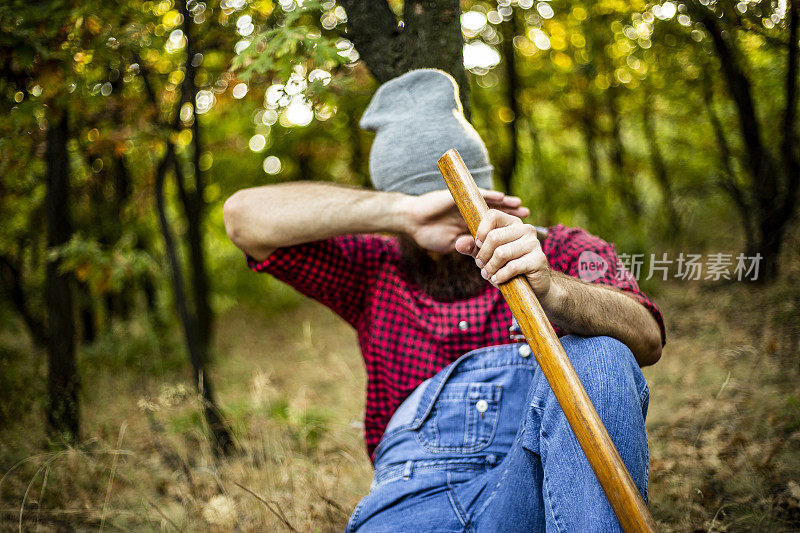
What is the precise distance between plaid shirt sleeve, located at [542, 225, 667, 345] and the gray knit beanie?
1.08 feet

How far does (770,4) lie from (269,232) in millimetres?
3268

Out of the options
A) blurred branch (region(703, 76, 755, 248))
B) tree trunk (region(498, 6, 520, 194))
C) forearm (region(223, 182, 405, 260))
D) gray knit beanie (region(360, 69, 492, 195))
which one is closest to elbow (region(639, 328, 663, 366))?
gray knit beanie (region(360, 69, 492, 195))

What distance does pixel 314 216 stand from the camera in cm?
201

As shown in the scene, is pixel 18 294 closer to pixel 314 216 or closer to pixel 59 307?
pixel 59 307

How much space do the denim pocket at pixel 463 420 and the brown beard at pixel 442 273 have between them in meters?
0.35

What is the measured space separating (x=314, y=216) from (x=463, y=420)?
831 mm

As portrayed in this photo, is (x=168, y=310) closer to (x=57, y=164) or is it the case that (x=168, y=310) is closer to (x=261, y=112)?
(x=261, y=112)

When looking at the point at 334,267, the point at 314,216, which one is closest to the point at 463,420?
the point at 334,267

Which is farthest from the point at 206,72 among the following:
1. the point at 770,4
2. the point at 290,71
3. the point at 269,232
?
the point at 770,4

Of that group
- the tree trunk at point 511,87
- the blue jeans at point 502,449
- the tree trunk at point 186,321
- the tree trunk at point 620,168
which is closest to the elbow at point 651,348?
the blue jeans at point 502,449

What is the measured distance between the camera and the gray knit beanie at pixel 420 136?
78.5 inches

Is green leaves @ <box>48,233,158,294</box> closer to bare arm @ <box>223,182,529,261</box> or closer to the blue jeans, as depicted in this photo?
bare arm @ <box>223,182,529,261</box>

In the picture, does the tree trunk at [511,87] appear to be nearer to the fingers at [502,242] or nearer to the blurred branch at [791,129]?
the blurred branch at [791,129]

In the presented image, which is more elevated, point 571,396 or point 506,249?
point 506,249
